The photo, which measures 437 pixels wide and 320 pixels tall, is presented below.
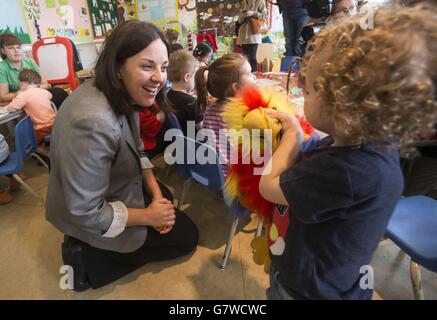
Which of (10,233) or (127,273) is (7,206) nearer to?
(10,233)

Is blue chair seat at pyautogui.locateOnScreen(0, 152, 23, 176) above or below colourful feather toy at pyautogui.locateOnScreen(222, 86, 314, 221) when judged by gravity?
below

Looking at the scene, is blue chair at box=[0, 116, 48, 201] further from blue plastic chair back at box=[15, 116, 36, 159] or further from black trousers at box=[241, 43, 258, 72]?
black trousers at box=[241, 43, 258, 72]

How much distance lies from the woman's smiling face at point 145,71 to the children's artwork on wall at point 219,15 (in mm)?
3304

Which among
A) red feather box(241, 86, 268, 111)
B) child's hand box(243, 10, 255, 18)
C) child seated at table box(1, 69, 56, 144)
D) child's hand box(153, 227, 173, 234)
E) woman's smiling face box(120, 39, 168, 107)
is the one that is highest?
child's hand box(243, 10, 255, 18)

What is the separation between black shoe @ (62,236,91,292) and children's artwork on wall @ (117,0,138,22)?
160 inches

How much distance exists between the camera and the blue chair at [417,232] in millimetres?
838

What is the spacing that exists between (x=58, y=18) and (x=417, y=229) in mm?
4047

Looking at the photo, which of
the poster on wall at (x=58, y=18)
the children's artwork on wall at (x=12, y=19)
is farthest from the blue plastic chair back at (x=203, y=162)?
the poster on wall at (x=58, y=18)

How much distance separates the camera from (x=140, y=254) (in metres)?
1.21

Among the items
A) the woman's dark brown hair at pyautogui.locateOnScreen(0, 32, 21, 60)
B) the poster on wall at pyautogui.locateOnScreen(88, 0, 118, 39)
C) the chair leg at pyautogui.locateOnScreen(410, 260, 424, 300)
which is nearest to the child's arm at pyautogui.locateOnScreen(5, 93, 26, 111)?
the woman's dark brown hair at pyautogui.locateOnScreen(0, 32, 21, 60)

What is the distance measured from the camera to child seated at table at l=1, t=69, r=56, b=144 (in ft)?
6.06

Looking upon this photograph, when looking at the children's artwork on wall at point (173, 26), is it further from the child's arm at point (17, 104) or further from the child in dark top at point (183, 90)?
the child's arm at point (17, 104)
